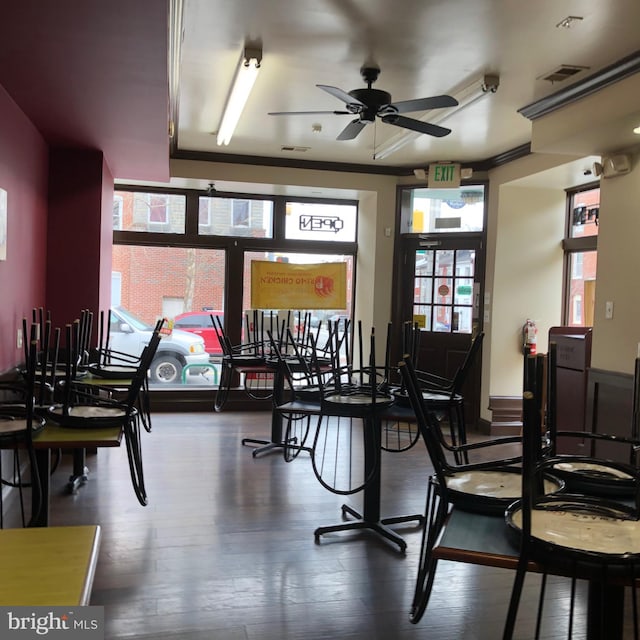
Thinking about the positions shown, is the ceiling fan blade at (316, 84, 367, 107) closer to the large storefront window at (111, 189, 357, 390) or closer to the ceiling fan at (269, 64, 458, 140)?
the ceiling fan at (269, 64, 458, 140)

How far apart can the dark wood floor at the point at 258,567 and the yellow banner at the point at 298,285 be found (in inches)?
124

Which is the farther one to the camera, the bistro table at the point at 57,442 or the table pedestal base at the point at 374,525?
the table pedestal base at the point at 374,525

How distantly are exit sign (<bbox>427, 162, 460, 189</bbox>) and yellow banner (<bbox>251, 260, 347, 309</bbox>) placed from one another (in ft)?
5.18

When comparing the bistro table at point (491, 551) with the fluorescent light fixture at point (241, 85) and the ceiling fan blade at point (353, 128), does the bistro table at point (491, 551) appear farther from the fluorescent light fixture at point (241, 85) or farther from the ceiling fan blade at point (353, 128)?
the ceiling fan blade at point (353, 128)

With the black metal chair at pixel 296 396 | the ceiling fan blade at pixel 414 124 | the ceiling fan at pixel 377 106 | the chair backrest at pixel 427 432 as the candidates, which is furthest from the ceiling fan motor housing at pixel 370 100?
the chair backrest at pixel 427 432

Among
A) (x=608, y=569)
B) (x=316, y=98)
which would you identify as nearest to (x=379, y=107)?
(x=316, y=98)

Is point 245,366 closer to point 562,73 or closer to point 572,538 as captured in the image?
point 562,73

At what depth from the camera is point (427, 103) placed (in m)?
3.99

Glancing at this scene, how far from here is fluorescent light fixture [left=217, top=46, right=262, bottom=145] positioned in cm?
399

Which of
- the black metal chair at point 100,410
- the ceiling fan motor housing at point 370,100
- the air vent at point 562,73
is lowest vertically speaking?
the black metal chair at point 100,410

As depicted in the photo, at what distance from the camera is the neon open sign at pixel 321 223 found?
7.76m

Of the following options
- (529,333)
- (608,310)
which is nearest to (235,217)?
(529,333)

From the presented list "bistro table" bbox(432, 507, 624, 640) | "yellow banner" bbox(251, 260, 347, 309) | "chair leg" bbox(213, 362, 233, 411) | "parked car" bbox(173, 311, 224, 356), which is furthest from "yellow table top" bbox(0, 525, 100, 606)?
"yellow banner" bbox(251, 260, 347, 309)

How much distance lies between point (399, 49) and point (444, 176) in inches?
119
